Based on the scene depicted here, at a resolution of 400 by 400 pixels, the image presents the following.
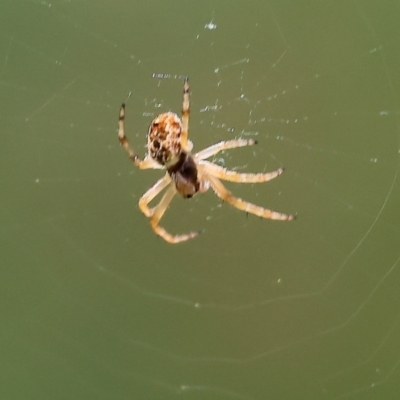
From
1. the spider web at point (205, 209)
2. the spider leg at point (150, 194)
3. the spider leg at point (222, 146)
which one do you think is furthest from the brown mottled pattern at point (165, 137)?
the spider web at point (205, 209)

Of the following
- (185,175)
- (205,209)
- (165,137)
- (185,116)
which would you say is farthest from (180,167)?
(205,209)

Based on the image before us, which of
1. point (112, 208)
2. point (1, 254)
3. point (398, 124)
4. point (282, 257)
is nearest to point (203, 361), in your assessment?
point (282, 257)

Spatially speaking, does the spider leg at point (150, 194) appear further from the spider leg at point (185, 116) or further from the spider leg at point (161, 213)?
the spider leg at point (185, 116)

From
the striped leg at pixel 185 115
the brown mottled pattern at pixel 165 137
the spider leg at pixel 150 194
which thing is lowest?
the striped leg at pixel 185 115

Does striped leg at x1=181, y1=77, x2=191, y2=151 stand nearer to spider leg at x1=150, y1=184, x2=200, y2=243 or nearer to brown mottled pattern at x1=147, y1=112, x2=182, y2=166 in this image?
brown mottled pattern at x1=147, y1=112, x2=182, y2=166

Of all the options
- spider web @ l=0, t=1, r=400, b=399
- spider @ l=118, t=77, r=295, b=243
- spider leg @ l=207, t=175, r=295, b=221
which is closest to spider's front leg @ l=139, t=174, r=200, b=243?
spider @ l=118, t=77, r=295, b=243

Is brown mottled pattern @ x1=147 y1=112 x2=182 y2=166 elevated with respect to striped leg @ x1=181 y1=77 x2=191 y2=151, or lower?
elevated

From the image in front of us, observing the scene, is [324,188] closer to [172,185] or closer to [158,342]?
[172,185]
